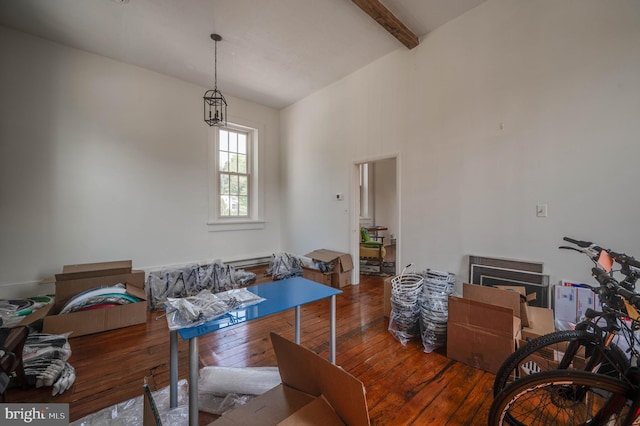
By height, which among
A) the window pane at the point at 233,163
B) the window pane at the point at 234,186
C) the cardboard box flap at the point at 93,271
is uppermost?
the window pane at the point at 233,163

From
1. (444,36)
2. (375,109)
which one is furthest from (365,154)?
(444,36)

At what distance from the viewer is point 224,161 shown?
4941 mm

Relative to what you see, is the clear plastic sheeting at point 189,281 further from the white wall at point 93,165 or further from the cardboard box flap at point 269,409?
the cardboard box flap at point 269,409

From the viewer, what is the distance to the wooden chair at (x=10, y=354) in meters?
1.21

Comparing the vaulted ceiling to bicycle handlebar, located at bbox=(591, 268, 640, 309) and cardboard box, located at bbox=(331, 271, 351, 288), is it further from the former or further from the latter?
cardboard box, located at bbox=(331, 271, 351, 288)

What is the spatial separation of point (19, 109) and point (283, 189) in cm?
385

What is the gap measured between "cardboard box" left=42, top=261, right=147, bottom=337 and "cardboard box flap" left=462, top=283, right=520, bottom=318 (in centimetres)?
330

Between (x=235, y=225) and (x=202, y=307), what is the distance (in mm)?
3730

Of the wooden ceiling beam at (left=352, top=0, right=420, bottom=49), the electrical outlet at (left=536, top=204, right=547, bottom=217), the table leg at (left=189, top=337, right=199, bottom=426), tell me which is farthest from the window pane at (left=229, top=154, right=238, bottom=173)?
the electrical outlet at (left=536, top=204, right=547, bottom=217)

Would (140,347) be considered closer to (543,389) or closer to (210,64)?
(543,389)

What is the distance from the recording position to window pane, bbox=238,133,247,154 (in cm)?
517

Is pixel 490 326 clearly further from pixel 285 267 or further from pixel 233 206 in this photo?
pixel 233 206

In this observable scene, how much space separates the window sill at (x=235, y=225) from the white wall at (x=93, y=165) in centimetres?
12

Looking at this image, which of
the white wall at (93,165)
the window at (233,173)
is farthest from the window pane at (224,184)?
the white wall at (93,165)
